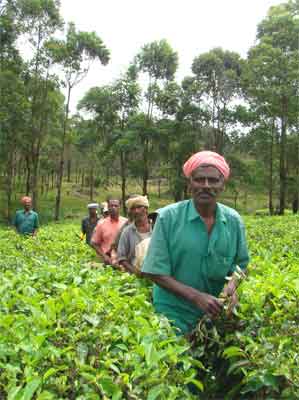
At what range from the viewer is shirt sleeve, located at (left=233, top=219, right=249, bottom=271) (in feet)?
9.45

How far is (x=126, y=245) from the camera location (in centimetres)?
470

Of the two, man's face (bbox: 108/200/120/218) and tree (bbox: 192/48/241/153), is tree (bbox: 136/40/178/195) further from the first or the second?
man's face (bbox: 108/200/120/218)

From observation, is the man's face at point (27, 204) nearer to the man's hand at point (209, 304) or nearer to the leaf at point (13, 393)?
the man's hand at point (209, 304)

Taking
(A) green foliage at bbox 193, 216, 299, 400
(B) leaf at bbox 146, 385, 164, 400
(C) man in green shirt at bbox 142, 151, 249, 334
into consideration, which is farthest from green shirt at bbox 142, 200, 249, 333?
(B) leaf at bbox 146, 385, 164, 400

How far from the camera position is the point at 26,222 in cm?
991

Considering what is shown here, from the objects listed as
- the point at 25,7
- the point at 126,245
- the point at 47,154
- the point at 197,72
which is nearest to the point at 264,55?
the point at 197,72

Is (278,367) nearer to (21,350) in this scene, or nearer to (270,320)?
(270,320)

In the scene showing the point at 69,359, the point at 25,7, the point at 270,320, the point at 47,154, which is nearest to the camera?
the point at 69,359

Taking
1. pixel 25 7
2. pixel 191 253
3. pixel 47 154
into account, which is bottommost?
pixel 191 253

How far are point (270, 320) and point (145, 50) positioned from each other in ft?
93.4

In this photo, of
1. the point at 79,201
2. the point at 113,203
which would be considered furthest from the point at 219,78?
the point at 113,203

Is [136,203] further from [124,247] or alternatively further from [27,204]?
[27,204]

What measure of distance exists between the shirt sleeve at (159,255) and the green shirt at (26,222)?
759 centimetres

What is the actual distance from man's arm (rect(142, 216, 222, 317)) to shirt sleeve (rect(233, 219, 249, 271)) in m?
0.44
